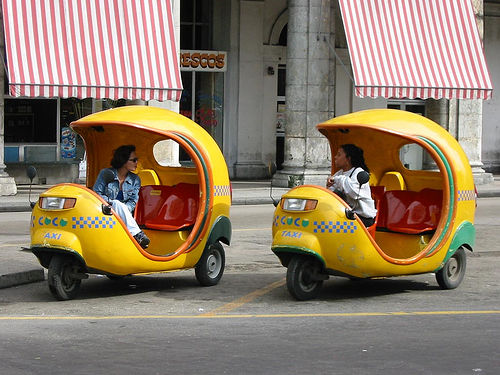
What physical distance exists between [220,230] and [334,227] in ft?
5.36

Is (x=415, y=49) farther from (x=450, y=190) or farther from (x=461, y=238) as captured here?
(x=450, y=190)

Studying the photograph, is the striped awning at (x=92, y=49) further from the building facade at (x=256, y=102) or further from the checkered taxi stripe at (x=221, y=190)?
the checkered taxi stripe at (x=221, y=190)

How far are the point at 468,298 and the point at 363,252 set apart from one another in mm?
1195

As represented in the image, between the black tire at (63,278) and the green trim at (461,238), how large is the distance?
3394 mm

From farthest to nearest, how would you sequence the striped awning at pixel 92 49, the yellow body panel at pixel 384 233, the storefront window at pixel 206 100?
1. the storefront window at pixel 206 100
2. the striped awning at pixel 92 49
3. the yellow body panel at pixel 384 233

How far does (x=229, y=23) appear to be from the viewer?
2902cm

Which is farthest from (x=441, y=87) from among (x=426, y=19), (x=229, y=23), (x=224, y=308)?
(x=224, y=308)

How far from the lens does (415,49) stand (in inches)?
1014

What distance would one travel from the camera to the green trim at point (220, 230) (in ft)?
35.8

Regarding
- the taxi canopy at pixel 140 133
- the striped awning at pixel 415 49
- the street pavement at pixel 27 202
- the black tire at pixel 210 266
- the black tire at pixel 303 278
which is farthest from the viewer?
the striped awning at pixel 415 49

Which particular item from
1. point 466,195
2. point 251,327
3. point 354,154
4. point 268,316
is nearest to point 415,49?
point 466,195

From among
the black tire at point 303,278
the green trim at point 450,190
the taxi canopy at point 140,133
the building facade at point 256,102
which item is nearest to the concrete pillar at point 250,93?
the building facade at point 256,102

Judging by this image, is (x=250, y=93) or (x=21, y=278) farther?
(x=250, y=93)

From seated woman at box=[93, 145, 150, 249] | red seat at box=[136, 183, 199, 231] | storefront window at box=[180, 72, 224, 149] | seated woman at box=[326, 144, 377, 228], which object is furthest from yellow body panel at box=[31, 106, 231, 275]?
storefront window at box=[180, 72, 224, 149]
